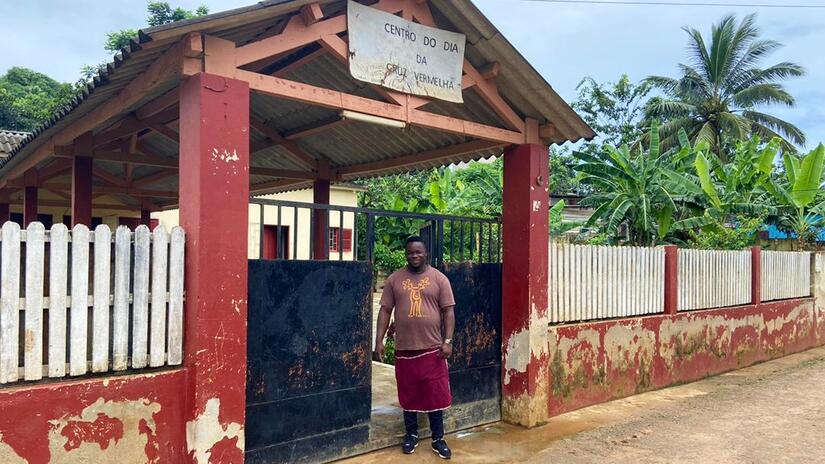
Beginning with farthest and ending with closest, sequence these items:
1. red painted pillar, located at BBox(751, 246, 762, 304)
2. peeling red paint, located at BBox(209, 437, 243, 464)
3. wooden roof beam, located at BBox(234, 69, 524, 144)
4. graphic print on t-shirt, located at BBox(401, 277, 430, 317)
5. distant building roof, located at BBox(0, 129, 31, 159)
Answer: distant building roof, located at BBox(0, 129, 31, 159) < red painted pillar, located at BBox(751, 246, 762, 304) < graphic print on t-shirt, located at BBox(401, 277, 430, 317) < wooden roof beam, located at BBox(234, 69, 524, 144) < peeling red paint, located at BBox(209, 437, 243, 464)

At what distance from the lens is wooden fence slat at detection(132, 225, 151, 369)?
385 centimetres

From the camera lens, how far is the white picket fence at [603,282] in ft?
22.4

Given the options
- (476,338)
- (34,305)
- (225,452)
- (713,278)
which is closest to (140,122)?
(34,305)

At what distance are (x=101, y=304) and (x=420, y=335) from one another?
2451mm

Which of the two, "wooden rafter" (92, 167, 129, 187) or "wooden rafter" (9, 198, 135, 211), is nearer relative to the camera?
"wooden rafter" (92, 167, 129, 187)

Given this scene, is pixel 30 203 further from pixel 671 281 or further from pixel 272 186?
pixel 671 281

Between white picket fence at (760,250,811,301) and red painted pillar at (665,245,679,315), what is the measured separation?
3.10 metres

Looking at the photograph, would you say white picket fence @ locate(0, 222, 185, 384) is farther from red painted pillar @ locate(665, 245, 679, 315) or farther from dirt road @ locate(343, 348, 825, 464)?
red painted pillar @ locate(665, 245, 679, 315)

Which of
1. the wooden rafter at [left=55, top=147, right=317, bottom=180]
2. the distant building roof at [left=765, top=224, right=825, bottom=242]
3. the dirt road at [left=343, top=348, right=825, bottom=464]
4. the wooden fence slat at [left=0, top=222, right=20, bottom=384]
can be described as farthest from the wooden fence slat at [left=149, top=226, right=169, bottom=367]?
the distant building roof at [left=765, top=224, right=825, bottom=242]

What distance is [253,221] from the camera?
1836cm

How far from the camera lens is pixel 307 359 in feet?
16.0

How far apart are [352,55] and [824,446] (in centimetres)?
558

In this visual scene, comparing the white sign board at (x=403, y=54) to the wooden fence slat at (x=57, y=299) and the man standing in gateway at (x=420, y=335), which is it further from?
the wooden fence slat at (x=57, y=299)

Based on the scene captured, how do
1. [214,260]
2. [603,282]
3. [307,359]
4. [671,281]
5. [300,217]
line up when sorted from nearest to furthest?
[214,260] < [307,359] < [603,282] < [671,281] < [300,217]
